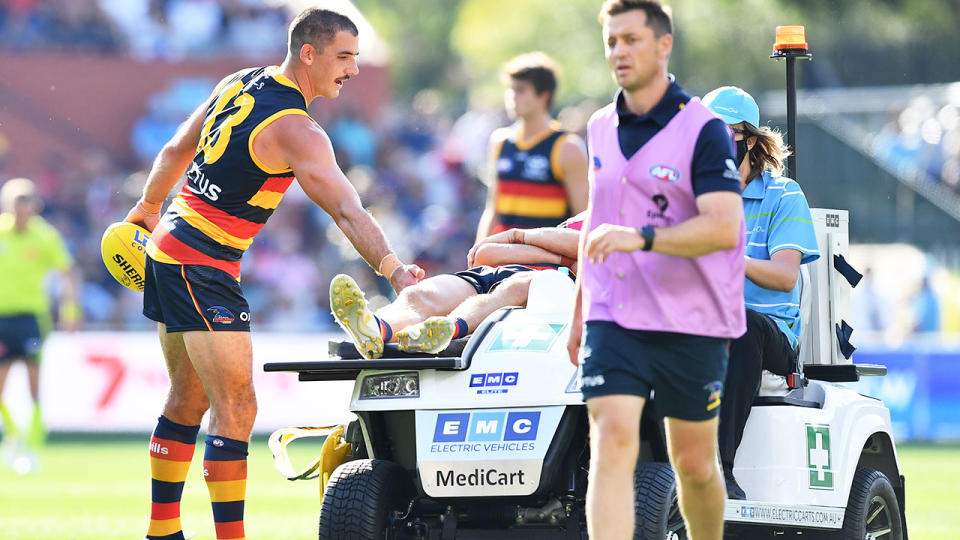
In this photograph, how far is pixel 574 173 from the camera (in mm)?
10469

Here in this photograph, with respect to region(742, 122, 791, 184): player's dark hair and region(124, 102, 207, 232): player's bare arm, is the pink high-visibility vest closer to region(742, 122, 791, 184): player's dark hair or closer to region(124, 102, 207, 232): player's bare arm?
region(742, 122, 791, 184): player's dark hair

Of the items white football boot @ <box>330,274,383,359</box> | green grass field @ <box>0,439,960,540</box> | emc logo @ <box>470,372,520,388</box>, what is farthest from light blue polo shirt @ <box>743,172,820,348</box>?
green grass field @ <box>0,439,960,540</box>

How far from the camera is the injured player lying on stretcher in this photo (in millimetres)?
6262

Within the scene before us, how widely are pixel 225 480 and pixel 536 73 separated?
15.8 ft

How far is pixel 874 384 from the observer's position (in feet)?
58.1

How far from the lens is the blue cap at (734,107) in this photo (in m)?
6.92

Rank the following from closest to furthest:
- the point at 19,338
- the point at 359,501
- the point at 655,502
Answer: the point at 655,502
the point at 359,501
the point at 19,338

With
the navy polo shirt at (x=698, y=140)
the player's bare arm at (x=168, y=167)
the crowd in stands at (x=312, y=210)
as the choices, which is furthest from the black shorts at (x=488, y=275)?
the crowd in stands at (x=312, y=210)

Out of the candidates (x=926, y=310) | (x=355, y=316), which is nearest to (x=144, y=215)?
(x=355, y=316)

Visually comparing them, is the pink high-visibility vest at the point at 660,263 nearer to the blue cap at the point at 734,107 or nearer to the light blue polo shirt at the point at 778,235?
the light blue polo shirt at the point at 778,235

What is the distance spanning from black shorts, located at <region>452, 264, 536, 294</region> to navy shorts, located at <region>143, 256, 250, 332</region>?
102 cm

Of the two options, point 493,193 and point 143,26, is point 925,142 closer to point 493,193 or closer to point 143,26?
point 143,26

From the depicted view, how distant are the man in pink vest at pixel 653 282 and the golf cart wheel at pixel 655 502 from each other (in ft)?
1.42

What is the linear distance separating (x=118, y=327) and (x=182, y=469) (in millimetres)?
12226
